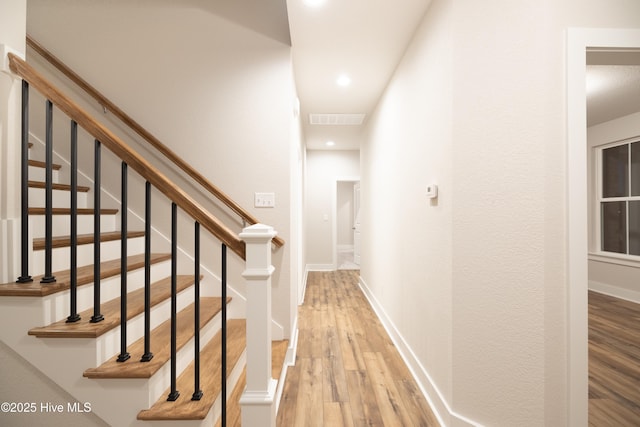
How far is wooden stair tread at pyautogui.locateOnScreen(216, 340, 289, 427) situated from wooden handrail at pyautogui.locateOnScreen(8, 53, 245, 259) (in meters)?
0.81

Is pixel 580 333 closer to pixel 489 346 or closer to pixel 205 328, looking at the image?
pixel 489 346

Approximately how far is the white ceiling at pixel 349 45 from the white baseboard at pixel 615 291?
4.50 m

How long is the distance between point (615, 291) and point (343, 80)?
5044 mm

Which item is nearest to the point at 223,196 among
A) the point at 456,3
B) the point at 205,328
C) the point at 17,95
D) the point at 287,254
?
the point at 287,254

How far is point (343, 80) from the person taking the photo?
10.5 feet

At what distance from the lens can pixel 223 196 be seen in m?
2.31

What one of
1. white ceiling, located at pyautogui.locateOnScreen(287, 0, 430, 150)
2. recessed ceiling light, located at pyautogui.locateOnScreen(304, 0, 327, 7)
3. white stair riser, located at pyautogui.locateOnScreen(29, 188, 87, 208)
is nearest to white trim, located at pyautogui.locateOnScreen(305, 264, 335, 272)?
white ceiling, located at pyautogui.locateOnScreen(287, 0, 430, 150)

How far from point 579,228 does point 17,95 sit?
264 cm

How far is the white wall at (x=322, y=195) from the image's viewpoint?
6.57 metres

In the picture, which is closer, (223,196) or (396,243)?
(223,196)

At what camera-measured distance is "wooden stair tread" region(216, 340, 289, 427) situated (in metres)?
1.41

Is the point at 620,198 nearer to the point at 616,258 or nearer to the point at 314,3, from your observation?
the point at 616,258

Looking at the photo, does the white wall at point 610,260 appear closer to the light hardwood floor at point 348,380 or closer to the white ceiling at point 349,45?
the white ceiling at point 349,45

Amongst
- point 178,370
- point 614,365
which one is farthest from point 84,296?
point 614,365
